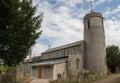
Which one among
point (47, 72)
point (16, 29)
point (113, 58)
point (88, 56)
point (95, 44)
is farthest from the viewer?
point (113, 58)

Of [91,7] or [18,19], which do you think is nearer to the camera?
[18,19]

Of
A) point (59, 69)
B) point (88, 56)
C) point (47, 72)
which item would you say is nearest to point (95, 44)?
point (88, 56)

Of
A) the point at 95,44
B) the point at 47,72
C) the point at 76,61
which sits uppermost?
the point at 95,44

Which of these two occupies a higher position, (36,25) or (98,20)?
(98,20)

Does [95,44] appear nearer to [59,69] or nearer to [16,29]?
[59,69]

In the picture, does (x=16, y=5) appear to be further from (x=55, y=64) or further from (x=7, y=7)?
(x=55, y=64)

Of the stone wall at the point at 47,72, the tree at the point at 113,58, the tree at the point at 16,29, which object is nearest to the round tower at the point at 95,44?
the tree at the point at 113,58

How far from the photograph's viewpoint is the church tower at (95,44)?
43200mm

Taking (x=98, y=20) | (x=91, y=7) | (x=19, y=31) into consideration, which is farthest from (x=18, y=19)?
(x=91, y=7)

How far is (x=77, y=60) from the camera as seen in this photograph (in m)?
43.5

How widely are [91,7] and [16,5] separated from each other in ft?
128

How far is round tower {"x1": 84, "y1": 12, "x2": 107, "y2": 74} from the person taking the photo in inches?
1700

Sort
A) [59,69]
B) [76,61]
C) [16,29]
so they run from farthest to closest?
[76,61] < [59,69] < [16,29]

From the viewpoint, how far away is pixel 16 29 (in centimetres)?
1285
